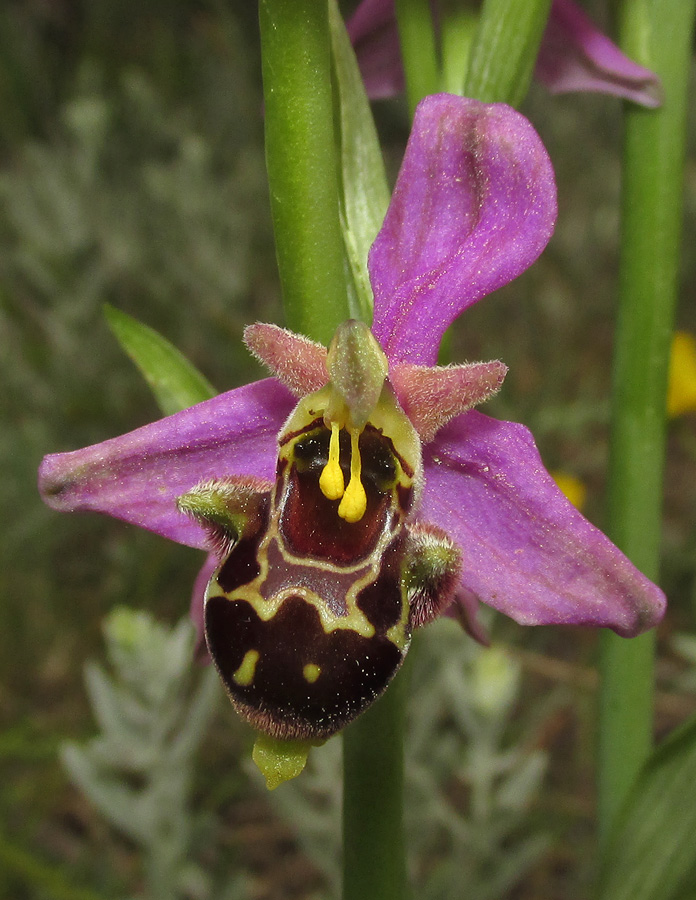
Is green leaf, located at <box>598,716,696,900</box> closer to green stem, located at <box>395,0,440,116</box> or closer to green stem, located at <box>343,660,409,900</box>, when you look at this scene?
green stem, located at <box>343,660,409,900</box>

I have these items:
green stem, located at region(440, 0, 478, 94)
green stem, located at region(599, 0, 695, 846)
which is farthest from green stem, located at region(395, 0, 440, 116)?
green stem, located at region(599, 0, 695, 846)

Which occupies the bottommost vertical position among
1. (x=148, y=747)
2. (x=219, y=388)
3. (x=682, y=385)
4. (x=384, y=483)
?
(x=219, y=388)

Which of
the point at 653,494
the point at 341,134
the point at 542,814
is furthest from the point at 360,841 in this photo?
the point at 542,814

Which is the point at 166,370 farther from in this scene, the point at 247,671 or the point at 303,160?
the point at 247,671

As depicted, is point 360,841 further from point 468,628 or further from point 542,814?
point 542,814

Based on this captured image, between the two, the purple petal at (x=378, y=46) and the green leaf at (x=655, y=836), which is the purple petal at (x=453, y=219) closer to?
the purple petal at (x=378, y=46)

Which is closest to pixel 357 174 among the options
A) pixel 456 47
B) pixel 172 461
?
pixel 456 47
